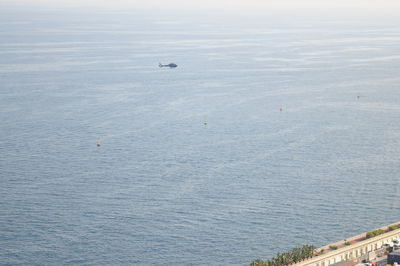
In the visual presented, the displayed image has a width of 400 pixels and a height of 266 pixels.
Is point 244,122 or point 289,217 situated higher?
point 244,122

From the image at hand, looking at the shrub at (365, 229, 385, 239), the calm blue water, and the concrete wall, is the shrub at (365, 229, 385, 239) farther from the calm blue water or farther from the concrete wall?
the calm blue water

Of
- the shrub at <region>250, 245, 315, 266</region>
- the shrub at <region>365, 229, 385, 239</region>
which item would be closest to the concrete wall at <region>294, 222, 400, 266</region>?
the shrub at <region>250, 245, 315, 266</region>

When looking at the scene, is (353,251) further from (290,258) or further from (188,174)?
(188,174)

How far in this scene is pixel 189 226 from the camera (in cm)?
8662

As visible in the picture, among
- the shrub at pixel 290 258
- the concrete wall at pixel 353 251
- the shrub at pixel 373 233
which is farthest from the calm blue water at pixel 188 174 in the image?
the shrub at pixel 290 258

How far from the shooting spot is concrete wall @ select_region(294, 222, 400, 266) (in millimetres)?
66250

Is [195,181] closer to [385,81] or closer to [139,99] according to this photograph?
[139,99]

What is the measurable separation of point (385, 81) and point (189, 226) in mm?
126529

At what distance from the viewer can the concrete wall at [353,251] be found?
66.2m

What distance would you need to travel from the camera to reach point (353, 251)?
225 feet

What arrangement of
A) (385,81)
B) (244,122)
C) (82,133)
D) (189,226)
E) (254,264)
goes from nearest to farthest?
(254,264) → (189,226) → (82,133) → (244,122) → (385,81)

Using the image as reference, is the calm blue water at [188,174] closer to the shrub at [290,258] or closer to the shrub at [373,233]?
the shrub at [373,233]

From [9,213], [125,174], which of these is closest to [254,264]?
[9,213]

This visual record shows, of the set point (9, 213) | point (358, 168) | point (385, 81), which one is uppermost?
point (385, 81)
